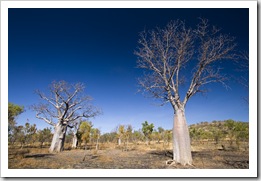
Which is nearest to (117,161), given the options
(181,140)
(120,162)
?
(120,162)

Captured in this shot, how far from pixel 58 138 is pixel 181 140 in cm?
929

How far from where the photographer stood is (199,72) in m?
6.82

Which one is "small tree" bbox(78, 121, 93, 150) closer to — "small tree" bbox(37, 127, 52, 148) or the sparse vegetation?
the sparse vegetation

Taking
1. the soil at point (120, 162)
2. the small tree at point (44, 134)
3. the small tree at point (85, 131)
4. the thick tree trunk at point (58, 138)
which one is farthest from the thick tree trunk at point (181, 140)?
the small tree at point (44, 134)

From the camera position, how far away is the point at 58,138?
12.8m

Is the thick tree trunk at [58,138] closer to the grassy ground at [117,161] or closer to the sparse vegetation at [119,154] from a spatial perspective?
the sparse vegetation at [119,154]

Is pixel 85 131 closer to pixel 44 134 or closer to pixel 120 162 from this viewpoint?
pixel 44 134

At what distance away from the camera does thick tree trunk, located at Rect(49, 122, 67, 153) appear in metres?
12.5

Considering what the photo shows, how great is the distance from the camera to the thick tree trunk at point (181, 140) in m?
6.03

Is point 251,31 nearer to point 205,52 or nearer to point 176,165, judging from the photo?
point 205,52

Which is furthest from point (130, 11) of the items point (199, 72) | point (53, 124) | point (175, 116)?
point (53, 124)

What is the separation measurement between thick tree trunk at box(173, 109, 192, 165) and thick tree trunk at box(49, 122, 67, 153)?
884 cm

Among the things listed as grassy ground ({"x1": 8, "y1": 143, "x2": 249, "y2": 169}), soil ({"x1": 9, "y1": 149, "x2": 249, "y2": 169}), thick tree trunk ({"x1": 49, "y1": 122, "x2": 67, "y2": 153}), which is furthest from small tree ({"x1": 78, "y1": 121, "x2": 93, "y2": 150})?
soil ({"x1": 9, "y1": 149, "x2": 249, "y2": 169})

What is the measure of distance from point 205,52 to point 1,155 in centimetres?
694
